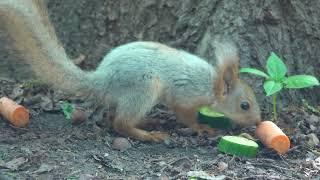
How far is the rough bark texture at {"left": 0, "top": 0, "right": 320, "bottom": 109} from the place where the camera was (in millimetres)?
4910

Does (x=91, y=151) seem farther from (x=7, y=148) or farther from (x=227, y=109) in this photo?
(x=227, y=109)

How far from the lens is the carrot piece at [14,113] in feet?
15.0

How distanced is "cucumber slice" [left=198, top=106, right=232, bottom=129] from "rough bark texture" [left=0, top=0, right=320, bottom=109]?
0.47m

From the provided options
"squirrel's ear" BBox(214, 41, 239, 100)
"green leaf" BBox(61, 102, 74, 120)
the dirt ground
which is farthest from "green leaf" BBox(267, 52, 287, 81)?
"green leaf" BBox(61, 102, 74, 120)

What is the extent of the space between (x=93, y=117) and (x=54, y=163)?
0.89m

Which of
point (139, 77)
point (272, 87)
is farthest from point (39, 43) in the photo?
point (272, 87)

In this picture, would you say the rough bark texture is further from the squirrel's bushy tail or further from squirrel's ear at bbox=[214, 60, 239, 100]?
squirrel's ear at bbox=[214, 60, 239, 100]

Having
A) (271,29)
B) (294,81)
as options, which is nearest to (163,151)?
(294,81)

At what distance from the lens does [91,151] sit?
14.0 feet

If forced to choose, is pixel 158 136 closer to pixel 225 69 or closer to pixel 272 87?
pixel 225 69

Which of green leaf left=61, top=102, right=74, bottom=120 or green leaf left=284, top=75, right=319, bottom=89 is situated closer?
green leaf left=284, top=75, right=319, bottom=89

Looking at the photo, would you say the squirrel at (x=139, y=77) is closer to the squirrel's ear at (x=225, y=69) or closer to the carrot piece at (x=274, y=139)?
the squirrel's ear at (x=225, y=69)

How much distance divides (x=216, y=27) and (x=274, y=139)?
1.10m

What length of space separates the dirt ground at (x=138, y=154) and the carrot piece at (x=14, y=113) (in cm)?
5
